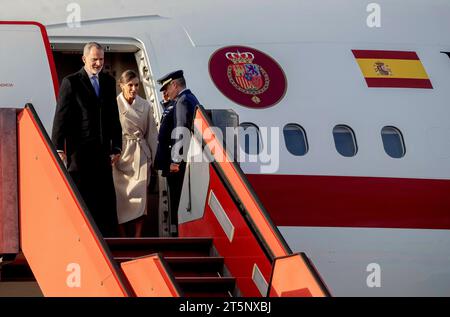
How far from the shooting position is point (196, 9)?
13.9 meters

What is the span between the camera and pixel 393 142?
44.3 ft

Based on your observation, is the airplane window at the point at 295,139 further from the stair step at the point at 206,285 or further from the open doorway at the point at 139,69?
the stair step at the point at 206,285

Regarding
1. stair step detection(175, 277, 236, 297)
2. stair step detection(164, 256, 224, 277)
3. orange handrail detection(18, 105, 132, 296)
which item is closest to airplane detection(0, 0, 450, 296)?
stair step detection(164, 256, 224, 277)

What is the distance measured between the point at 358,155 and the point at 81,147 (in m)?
3.21

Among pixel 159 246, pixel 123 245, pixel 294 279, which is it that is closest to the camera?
pixel 294 279

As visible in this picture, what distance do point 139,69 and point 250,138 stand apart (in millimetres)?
1483

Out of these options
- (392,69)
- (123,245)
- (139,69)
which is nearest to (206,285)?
(123,245)

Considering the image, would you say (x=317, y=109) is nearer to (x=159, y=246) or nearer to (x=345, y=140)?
(x=345, y=140)

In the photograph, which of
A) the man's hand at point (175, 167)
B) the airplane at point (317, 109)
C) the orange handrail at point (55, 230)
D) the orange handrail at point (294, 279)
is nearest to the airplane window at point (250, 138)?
the airplane at point (317, 109)

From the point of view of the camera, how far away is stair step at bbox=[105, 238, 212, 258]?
1059 cm

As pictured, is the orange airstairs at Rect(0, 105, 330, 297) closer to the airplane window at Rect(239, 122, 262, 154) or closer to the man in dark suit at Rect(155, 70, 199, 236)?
the man in dark suit at Rect(155, 70, 199, 236)
